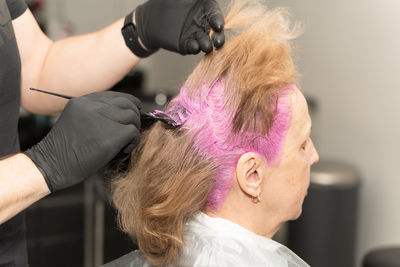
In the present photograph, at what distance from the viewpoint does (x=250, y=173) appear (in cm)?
136

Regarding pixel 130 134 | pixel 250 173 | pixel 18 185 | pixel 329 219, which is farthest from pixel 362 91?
pixel 18 185

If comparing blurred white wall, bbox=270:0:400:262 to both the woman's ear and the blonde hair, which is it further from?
the woman's ear

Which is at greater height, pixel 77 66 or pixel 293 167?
pixel 77 66

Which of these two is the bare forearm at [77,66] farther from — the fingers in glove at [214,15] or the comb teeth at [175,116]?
the comb teeth at [175,116]

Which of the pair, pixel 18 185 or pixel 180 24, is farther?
pixel 180 24

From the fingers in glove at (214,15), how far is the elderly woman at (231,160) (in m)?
0.04

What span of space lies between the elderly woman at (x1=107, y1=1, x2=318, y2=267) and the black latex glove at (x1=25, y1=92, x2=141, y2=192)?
7.1 inches

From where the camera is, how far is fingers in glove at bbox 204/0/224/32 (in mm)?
1424

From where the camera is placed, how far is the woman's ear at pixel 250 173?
134cm

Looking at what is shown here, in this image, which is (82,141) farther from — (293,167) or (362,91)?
(362,91)

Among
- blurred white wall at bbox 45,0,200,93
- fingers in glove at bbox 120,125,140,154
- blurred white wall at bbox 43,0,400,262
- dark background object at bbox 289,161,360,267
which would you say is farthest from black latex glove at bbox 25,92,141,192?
blurred white wall at bbox 45,0,200,93

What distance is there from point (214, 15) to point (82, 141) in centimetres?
48

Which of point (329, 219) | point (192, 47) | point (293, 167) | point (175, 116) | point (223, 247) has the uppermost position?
point (192, 47)

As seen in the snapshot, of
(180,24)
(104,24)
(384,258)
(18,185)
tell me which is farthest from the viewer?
(104,24)
